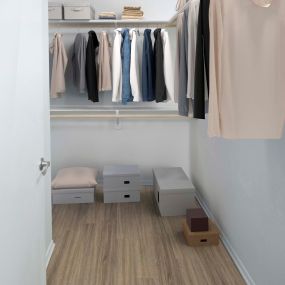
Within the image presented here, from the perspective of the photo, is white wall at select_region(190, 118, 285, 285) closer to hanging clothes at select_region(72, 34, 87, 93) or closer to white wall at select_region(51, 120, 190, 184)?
white wall at select_region(51, 120, 190, 184)

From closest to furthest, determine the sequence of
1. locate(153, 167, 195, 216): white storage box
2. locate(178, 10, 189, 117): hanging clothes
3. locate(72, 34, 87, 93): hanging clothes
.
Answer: locate(178, 10, 189, 117): hanging clothes, locate(153, 167, 195, 216): white storage box, locate(72, 34, 87, 93): hanging clothes

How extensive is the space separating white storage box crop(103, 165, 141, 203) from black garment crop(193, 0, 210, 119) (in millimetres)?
1844

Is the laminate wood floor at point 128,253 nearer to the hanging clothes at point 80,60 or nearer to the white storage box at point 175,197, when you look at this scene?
the white storage box at point 175,197

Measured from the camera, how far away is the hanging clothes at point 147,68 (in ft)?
11.9

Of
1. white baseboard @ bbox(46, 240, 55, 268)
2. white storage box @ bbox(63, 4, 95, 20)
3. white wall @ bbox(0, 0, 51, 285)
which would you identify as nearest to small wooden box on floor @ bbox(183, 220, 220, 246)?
white baseboard @ bbox(46, 240, 55, 268)

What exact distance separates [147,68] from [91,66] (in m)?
0.64

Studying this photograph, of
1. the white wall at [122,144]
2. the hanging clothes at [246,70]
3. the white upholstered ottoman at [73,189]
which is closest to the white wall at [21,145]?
the hanging clothes at [246,70]

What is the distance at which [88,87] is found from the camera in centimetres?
381

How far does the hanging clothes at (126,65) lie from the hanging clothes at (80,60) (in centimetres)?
46

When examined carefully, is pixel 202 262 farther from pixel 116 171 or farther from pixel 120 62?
pixel 120 62

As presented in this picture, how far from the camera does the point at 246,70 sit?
148 cm

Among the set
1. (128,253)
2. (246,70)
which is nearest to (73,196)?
(128,253)

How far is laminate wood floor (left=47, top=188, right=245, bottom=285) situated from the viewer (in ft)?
7.49

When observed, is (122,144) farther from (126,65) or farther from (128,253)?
(128,253)
